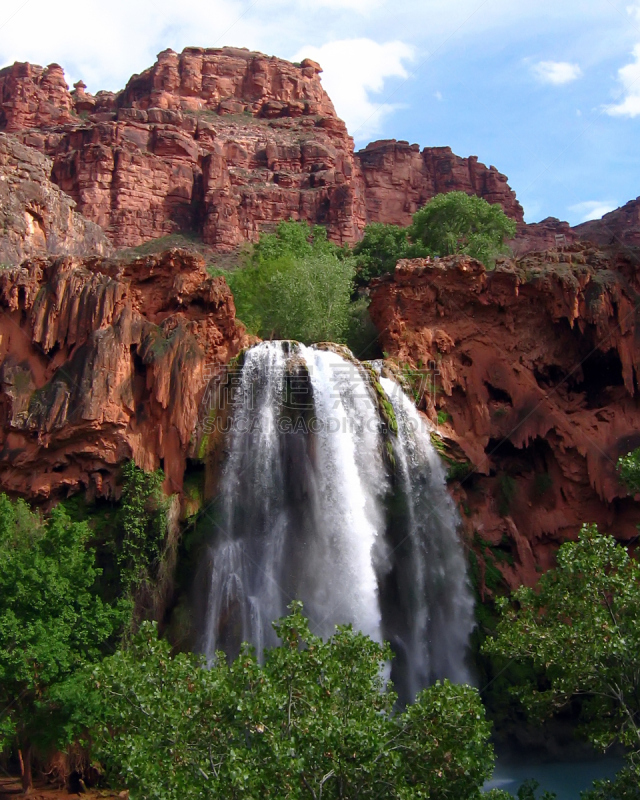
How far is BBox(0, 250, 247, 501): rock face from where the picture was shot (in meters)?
24.9

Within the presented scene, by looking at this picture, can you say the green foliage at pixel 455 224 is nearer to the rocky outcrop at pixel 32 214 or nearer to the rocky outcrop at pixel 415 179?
the rocky outcrop at pixel 32 214

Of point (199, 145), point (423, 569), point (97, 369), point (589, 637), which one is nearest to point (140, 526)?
point (97, 369)

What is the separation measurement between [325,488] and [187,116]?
57374mm

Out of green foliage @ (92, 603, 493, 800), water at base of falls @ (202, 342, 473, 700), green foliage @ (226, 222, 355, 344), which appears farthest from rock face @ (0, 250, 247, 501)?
green foliage @ (92, 603, 493, 800)

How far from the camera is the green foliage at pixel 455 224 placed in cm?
A: 4904

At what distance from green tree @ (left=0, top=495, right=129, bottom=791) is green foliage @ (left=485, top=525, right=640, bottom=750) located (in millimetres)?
10316

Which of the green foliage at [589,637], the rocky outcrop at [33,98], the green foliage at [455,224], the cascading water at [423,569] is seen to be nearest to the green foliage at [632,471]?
the green foliage at [589,637]

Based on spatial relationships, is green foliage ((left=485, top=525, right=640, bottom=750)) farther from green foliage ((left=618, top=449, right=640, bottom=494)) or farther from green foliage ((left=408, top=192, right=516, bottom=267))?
green foliage ((left=408, top=192, right=516, bottom=267))

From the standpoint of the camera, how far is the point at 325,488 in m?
25.9

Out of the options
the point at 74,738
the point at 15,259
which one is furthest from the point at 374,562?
the point at 15,259

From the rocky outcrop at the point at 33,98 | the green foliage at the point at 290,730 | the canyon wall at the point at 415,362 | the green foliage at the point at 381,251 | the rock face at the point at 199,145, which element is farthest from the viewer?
the rocky outcrop at the point at 33,98

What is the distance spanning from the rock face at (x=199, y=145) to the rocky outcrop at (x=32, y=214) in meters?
19.3

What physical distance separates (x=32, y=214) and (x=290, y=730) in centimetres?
3244

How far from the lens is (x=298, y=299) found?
117 feet
